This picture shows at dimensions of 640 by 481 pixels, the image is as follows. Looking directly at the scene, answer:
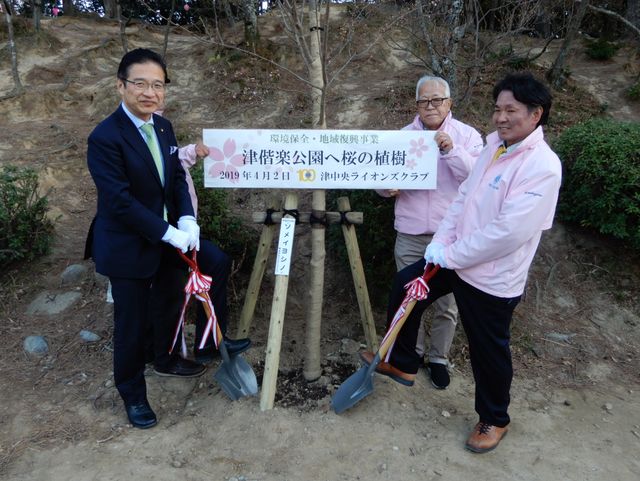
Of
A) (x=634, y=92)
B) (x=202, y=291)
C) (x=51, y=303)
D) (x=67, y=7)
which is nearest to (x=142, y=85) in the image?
(x=202, y=291)

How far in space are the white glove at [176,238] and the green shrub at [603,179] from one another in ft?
12.2

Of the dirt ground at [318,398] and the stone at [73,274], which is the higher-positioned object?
the stone at [73,274]

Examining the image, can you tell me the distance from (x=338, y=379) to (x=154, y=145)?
7.15 feet

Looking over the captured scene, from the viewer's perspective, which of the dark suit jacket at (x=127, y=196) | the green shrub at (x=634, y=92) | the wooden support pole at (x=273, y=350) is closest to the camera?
the dark suit jacket at (x=127, y=196)

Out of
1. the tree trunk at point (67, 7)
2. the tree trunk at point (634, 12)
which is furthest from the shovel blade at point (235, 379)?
the tree trunk at point (67, 7)

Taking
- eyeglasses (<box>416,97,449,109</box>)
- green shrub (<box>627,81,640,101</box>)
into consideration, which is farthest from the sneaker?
green shrub (<box>627,81,640,101</box>)

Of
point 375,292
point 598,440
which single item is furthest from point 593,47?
point 598,440

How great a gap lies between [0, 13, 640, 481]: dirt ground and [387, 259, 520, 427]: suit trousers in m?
0.37

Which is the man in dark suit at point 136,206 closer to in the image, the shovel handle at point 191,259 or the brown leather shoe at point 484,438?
the shovel handle at point 191,259

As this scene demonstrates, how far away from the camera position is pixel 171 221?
3.14 m

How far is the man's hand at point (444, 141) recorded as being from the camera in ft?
10.2

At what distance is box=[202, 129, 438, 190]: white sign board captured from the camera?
3.14m

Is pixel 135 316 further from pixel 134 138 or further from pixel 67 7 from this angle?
pixel 67 7

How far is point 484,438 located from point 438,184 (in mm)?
1671
